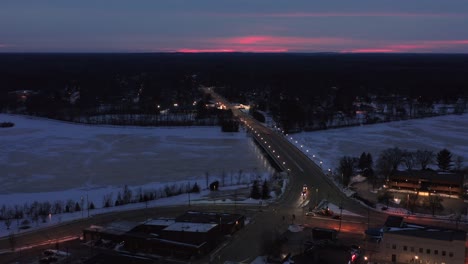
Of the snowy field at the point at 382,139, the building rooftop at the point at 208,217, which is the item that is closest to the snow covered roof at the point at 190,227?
the building rooftop at the point at 208,217

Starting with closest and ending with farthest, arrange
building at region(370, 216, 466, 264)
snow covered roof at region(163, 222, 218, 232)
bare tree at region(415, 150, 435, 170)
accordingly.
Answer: building at region(370, 216, 466, 264), snow covered roof at region(163, 222, 218, 232), bare tree at region(415, 150, 435, 170)

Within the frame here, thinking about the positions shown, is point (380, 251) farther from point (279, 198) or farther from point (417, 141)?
point (417, 141)

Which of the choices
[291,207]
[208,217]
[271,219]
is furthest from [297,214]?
[208,217]

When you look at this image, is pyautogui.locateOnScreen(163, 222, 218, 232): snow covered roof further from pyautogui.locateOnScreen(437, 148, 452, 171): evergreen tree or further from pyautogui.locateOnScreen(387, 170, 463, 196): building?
pyautogui.locateOnScreen(437, 148, 452, 171): evergreen tree

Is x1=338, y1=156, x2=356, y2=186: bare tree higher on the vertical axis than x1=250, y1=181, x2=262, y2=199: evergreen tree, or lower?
higher

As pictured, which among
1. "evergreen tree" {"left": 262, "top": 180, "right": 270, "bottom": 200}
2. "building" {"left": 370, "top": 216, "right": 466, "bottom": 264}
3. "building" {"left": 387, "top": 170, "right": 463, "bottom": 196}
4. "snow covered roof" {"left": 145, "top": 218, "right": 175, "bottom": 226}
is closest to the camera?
"building" {"left": 370, "top": 216, "right": 466, "bottom": 264}

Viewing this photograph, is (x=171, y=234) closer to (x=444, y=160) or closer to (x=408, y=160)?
(x=408, y=160)

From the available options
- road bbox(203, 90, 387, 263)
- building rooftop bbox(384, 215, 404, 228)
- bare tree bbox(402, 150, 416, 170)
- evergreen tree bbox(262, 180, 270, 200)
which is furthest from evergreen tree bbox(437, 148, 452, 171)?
building rooftop bbox(384, 215, 404, 228)
